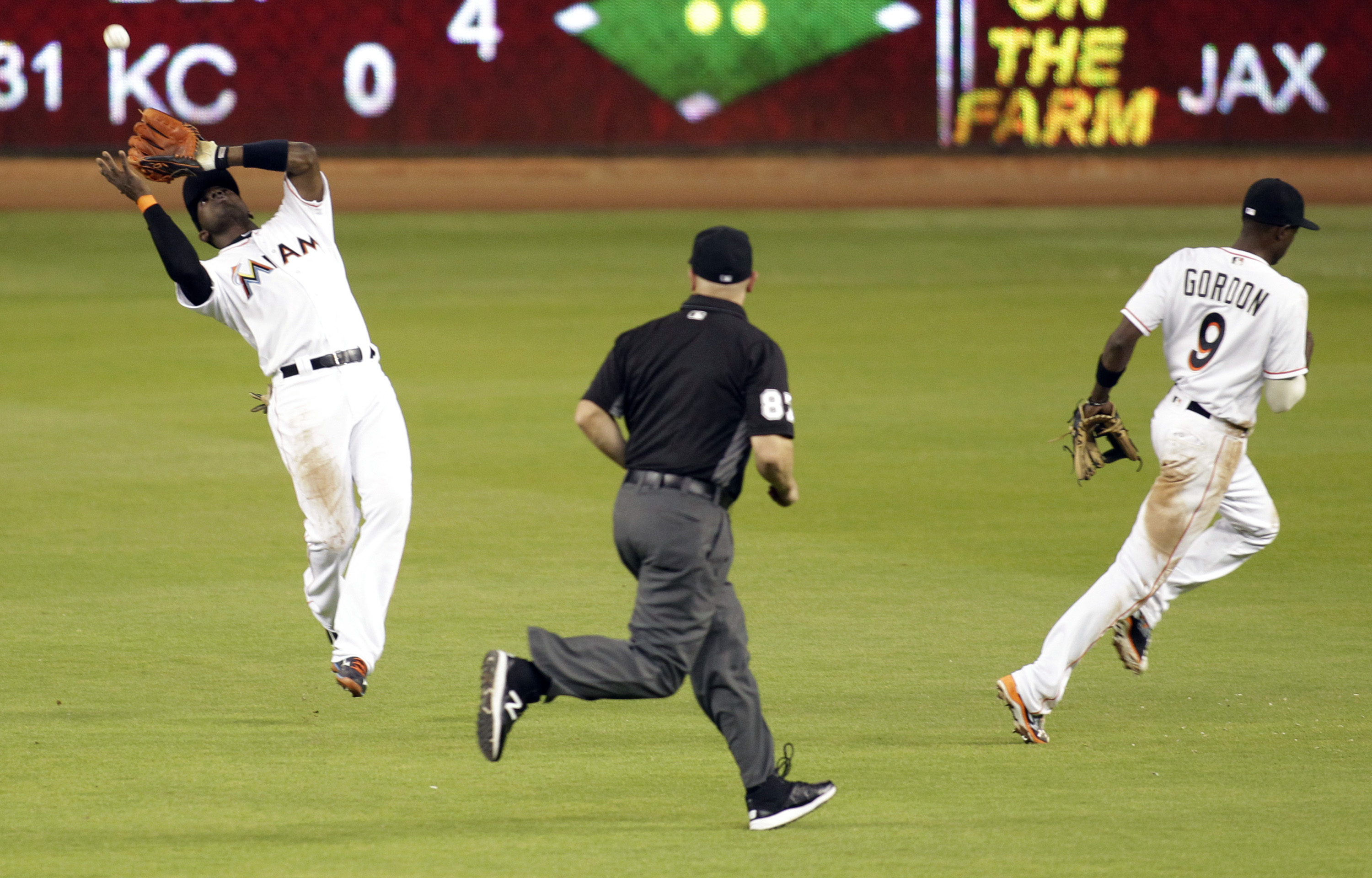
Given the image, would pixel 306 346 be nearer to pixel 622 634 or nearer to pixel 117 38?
pixel 622 634

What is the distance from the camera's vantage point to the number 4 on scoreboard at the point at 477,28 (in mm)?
25797

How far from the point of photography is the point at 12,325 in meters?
19.1

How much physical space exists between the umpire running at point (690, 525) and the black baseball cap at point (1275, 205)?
2.21 metres

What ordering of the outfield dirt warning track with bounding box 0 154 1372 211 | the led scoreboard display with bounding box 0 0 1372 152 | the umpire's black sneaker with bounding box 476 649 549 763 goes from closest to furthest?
the umpire's black sneaker with bounding box 476 649 549 763 < the led scoreboard display with bounding box 0 0 1372 152 < the outfield dirt warning track with bounding box 0 154 1372 211

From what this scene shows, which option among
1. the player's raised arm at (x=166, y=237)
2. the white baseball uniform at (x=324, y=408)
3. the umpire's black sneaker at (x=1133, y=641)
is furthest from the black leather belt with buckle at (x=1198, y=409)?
the player's raised arm at (x=166, y=237)

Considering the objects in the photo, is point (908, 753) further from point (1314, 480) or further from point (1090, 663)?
point (1314, 480)

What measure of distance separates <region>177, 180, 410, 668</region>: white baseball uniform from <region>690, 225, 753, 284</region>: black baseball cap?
1.93 metres

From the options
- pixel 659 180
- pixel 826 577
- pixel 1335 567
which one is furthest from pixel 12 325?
pixel 1335 567

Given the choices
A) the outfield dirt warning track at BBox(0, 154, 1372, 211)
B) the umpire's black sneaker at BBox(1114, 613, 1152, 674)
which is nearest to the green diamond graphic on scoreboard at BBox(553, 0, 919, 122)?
the outfield dirt warning track at BBox(0, 154, 1372, 211)

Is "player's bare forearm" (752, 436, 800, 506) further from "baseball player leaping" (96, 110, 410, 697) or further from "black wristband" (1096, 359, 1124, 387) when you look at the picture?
"baseball player leaping" (96, 110, 410, 697)

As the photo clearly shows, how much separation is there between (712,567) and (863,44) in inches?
868

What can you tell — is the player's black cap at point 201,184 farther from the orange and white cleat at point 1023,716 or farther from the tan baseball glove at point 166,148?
the orange and white cleat at point 1023,716

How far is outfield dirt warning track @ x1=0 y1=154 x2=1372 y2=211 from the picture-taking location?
26750 millimetres

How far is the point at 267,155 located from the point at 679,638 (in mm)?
2826
